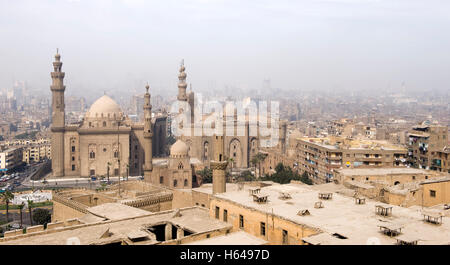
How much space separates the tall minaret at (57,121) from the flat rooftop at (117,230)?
3798 cm

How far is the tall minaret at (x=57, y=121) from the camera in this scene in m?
54.9

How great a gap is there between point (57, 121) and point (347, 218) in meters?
45.7

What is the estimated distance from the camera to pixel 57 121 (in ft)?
180

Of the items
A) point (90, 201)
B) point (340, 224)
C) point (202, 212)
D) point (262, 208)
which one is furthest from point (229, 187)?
point (340, 224)

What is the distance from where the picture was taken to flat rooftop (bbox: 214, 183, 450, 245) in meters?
14.1

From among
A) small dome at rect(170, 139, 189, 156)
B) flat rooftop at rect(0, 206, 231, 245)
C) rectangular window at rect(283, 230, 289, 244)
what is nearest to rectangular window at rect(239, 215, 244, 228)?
flat rooftop at rect(0, 206, 231, 245)

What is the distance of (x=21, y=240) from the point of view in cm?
1689

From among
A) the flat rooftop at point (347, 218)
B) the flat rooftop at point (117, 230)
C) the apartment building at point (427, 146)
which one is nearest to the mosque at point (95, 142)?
the apartment building at point (427, 146)

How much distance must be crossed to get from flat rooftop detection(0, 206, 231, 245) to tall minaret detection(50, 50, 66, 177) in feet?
125

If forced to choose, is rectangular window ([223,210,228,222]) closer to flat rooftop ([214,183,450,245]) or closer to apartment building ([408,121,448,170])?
flat rooftop ([214,183,450,245])

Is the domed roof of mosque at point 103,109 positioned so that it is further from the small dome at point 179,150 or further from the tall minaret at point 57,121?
the small dome at point 179,150

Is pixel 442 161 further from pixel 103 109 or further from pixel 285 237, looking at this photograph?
pixel 103 109

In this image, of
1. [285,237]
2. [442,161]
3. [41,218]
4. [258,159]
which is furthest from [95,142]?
[285,237]

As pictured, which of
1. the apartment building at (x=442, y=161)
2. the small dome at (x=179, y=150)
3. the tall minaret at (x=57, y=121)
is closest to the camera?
the small dome at (x=179, y=150)
